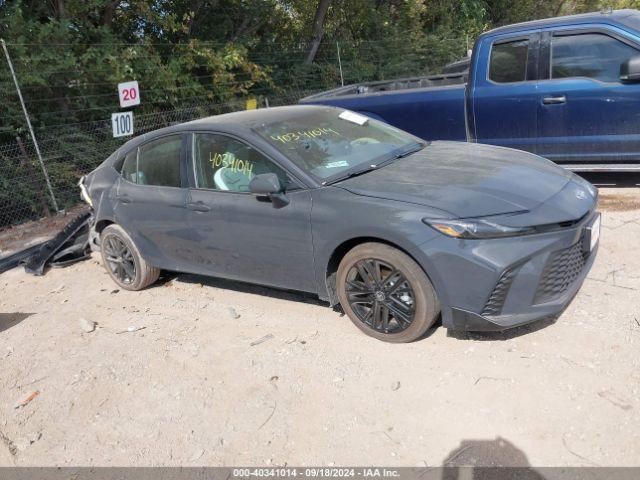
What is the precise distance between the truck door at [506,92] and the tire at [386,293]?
3.36m

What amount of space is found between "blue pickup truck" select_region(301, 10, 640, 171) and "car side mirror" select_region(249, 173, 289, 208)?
3224mm

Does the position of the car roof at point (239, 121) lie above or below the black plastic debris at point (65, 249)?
above

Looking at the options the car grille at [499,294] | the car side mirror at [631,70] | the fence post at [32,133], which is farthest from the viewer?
the fence post at [32,133]

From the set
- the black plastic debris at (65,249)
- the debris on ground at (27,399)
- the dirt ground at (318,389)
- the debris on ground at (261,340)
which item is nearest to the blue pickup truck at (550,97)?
the dirt ground at (318,389)

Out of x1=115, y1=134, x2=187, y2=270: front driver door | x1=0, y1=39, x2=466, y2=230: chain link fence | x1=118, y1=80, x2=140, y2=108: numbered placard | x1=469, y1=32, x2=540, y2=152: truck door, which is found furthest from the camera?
x1=118, y1=80, x2=140, y2=108: numbered placard

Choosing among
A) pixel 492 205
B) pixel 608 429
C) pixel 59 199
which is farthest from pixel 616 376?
pixel 59 199

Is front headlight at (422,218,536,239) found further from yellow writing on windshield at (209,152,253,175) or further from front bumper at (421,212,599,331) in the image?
yellow writing on windshield at (209,152,253,175)

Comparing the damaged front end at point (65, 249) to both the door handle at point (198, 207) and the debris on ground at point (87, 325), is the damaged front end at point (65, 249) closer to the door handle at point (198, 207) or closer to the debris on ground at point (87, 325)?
the debris on ground at point (87, 325)

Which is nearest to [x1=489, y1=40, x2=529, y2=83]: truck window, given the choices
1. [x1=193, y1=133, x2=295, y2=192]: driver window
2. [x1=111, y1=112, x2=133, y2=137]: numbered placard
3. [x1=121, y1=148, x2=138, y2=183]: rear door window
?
[x1=193, y1=133, x2=295, y2=192]: driver window

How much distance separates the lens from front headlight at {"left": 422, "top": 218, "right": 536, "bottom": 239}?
325cm

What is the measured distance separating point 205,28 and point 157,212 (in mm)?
8790

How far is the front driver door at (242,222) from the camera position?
154 inches

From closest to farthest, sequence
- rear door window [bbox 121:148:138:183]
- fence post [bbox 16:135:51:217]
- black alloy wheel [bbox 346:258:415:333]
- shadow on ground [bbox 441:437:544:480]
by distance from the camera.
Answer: shadow on ground [bbox 441:437:544:480]
black alloy wheel [bbox 346:258:415:333]
rear door window [bbox 121:148:138:183]
fence post [bbox 16:135:51:217]

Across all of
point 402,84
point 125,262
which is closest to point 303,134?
point 125,262
